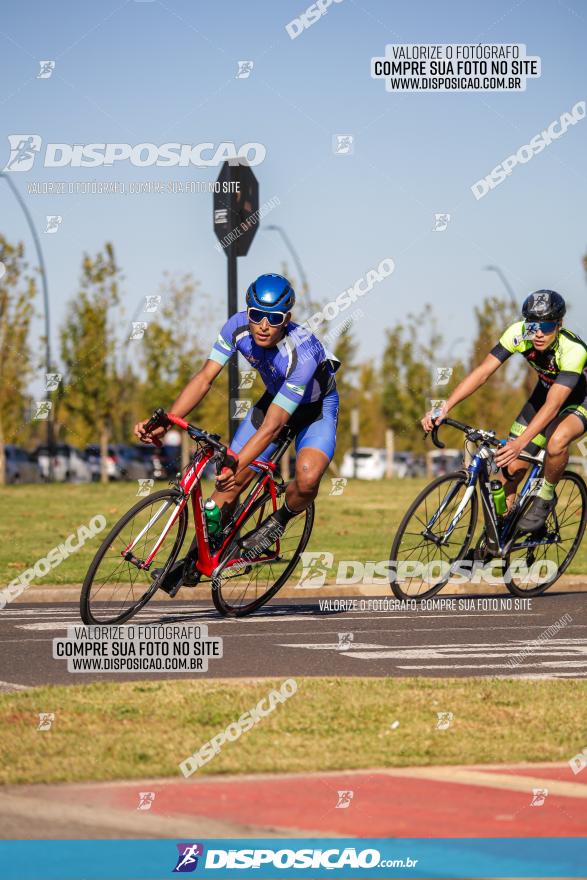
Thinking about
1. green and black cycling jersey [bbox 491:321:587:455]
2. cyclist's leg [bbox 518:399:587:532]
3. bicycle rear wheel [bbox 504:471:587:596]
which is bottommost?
bicycle rear wheel [bbox 504:471:587:596]

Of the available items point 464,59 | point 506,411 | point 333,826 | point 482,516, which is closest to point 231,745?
point 333,826

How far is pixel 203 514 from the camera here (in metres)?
9.90

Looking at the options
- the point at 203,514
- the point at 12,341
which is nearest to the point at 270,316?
the point at 203,514

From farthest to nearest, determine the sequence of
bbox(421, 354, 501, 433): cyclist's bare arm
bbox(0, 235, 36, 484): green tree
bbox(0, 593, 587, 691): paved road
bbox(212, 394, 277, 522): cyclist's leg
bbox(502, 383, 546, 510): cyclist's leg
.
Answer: bbox(0, 235, 36, 484): green tree
bbox(502, 383, 546, 510): cyclist's leg
bbox(421, 354, 501, 433): cyclist's bare arm
bbox(212, 394, 277, 522): cyclist's leg
bbox(0, 593, 587, 691): paved road

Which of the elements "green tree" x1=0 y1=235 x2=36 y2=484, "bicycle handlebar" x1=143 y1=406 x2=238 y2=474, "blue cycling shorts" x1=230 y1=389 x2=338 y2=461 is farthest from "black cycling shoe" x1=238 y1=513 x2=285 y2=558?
"green tree" x1=0 y1=235 x2=36 y2=484

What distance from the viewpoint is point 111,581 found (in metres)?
9.33

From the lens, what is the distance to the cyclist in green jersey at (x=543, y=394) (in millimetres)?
11266

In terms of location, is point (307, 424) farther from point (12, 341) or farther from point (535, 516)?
point (12, 341)

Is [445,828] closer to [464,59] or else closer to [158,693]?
[158,693]

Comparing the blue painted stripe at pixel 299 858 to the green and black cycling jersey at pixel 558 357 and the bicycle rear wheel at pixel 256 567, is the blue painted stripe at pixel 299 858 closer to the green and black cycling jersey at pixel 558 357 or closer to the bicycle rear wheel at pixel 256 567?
the bicycle rear wheel at pixel 256 567

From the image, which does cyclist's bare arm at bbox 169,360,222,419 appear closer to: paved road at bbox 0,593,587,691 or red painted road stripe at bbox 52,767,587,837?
paved road at bbox 0,593,587,691

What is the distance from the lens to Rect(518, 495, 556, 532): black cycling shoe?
11938mm

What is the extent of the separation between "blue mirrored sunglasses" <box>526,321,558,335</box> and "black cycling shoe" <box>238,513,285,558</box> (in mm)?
2514

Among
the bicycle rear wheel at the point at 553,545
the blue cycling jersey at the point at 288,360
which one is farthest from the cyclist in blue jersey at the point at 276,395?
the bicycle rear wheel at the point at 553,545
